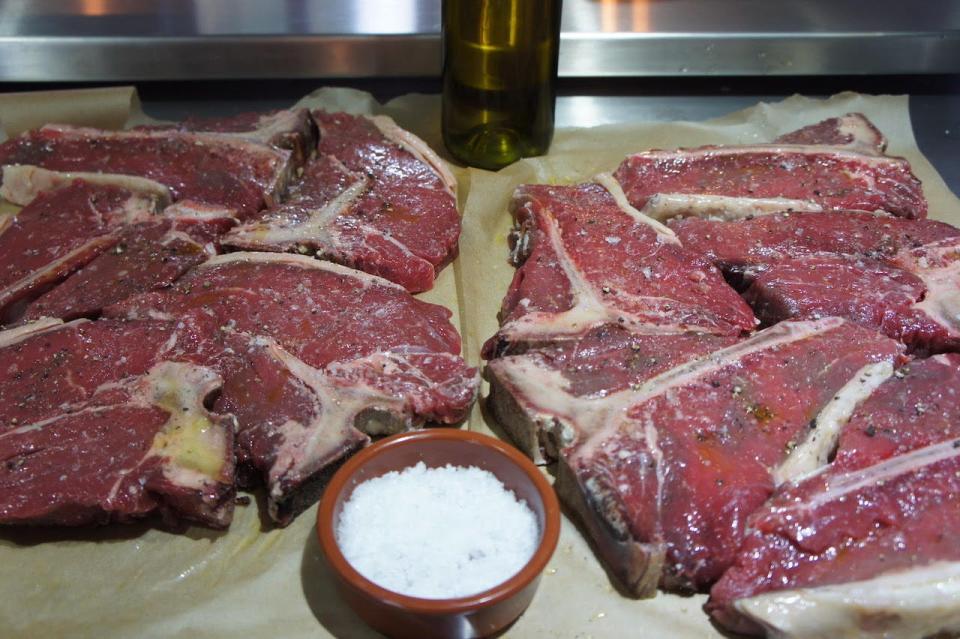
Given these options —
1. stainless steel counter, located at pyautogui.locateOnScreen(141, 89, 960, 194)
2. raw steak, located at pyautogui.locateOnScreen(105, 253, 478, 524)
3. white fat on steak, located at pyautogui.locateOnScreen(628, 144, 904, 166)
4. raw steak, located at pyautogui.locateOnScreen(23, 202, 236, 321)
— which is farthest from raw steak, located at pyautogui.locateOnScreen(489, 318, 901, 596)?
stainless steel counter, located at pyautogui.locateOnScreen(141, 89, 960, 194)

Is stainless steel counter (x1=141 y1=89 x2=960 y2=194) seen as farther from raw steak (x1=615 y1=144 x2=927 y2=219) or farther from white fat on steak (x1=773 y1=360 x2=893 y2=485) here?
white fat on steak (x1=773 y1=360 x2=893 y2=485)

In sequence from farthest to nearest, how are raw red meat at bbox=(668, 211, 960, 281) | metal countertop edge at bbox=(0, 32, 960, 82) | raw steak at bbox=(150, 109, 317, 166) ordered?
metal countertop edge at bbox=(0, 32, 960, 82)
raw steak at bbox=(150, 109, 317, 166)
raw red meat at bbox=(668, 211, 960, 281)

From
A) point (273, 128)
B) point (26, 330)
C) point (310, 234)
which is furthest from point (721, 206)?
point (26, 330)

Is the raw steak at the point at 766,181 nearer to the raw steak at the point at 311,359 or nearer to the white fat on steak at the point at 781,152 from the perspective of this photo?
the white fat on steak at the point at 781,152

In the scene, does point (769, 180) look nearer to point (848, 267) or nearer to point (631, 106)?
point (848, 267)

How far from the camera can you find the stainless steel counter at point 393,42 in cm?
417

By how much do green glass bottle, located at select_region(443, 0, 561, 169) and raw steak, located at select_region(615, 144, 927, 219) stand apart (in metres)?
0.45

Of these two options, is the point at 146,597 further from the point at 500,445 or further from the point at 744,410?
the point at 744,410

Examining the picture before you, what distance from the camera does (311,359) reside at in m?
2.72

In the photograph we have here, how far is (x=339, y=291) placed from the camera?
2969 millimetres

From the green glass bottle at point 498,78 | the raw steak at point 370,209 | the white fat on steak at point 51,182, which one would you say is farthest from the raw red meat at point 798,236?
the white fat on steak at point 51,182

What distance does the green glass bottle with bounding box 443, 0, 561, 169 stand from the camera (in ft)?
11.5

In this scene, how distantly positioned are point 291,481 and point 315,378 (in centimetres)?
37

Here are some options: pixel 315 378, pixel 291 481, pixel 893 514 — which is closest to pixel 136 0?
pixel 315 378
